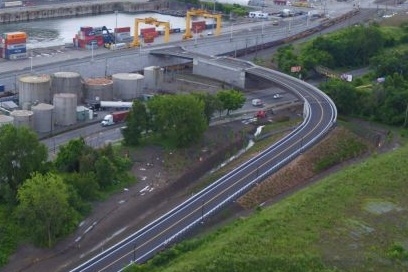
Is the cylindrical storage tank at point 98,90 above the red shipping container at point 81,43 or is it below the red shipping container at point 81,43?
below

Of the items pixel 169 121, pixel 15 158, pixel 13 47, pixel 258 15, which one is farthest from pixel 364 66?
pixel 15 158

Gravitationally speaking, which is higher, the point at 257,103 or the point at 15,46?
the point at 15,46

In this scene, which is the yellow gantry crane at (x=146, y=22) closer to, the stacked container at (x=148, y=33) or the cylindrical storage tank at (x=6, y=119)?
the stacked container at (x=148, y=33)

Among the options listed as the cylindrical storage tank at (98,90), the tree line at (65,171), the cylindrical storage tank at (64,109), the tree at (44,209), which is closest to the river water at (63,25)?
the cylindrical storage tank at (98,90)

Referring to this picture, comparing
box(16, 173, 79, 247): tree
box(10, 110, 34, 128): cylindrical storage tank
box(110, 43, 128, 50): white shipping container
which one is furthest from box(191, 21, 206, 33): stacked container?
box(16, 173, 79, 247): tree

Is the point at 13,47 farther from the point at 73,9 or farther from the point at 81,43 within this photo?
the point at 73,9

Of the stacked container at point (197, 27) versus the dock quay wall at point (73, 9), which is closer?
the stacked container at point (197, 27)

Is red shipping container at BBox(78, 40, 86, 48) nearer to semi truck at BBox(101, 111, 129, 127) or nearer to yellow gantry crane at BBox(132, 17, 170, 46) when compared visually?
yellow gantry crane at BBox(132, 17, 170, 46)
